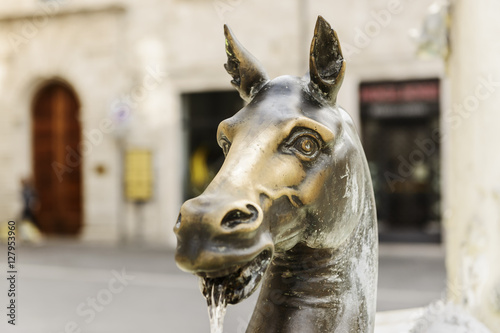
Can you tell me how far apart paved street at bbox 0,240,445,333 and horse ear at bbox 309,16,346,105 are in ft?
8.40

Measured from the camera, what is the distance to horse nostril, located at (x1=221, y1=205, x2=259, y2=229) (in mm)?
1030

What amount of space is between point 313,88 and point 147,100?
1077 cm

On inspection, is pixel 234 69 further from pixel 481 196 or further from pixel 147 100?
pixel 147 100

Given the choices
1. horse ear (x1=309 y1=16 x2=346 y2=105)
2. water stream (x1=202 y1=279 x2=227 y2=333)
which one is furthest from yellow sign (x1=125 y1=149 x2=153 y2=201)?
water stream (x1=202 y1=279 x2=227 y2=333)

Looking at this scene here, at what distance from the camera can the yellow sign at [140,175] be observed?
38.4 feet

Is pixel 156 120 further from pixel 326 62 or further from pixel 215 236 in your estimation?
pixel 215 236

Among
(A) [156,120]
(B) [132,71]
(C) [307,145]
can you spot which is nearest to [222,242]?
(C) [307,145]

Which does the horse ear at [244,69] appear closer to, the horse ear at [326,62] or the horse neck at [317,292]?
the horse ear at [326,62]

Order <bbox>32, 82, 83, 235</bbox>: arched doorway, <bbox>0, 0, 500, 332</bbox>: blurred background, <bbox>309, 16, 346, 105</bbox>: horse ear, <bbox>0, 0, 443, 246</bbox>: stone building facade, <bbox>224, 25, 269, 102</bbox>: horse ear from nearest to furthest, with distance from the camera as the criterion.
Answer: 1. <bbox>309, 16, 346, 105</bbox>: horse ear
2. <bbox>224, 25, 269, 102</bbox>: horse ear
3. <bbox>0, 0, 500, 332</bbox>: blurred background
4. <bbox>0, 0, 443, 246</bbox>: stone building facade
5. <bbox>32, 82, 83, 235</bbox>: arched doorway

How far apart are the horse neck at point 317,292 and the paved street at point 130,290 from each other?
2.29m

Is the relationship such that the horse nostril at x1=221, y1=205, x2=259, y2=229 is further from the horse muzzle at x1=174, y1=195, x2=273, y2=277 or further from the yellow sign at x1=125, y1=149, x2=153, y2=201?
the yellow sign at x1=125, y1=149, x2=153, y2=201

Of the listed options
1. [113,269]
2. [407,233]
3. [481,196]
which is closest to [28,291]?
[113,269]

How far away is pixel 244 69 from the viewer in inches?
52.7

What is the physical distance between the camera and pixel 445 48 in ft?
8.96
